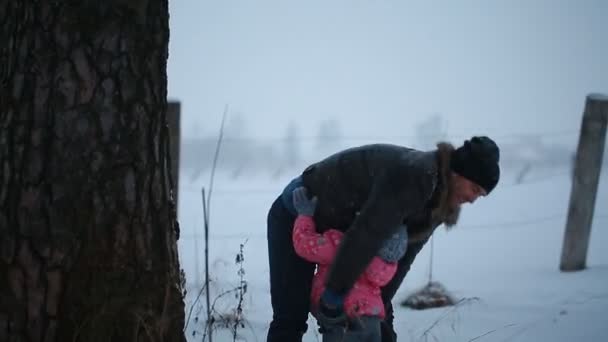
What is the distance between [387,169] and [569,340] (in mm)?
1772

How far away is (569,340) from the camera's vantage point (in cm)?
298

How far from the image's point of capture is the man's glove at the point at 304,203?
2189 mm

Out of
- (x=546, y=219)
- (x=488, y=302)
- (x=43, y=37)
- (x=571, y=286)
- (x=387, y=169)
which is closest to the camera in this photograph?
(x=43, y=37)

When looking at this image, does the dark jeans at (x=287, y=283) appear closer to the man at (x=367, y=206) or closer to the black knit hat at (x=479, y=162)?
the man at (x=367, y=206)

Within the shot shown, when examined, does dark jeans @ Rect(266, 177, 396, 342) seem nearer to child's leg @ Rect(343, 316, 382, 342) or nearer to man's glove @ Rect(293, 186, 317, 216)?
man's glove @ Rect(293, 186, 317, 216)

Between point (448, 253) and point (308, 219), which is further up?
point (308, 219)

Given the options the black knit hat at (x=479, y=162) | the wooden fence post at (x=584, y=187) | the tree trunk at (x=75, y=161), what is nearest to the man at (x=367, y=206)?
the black knit hat at (x=479, y=162)

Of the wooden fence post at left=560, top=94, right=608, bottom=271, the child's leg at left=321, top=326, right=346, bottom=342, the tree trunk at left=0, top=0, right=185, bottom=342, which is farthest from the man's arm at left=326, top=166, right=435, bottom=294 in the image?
the wooden fence post at left=560, top=94, right=608, bottom=271

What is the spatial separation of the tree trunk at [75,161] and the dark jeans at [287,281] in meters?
0.52

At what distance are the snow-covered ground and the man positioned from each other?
2.05 ft

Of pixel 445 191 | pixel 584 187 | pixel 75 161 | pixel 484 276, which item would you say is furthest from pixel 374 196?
pixel 584 187

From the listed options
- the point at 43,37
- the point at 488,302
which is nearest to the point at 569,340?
the point at 488,302

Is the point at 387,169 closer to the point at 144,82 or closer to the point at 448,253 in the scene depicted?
the point at 144,82

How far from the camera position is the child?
2043 mm
